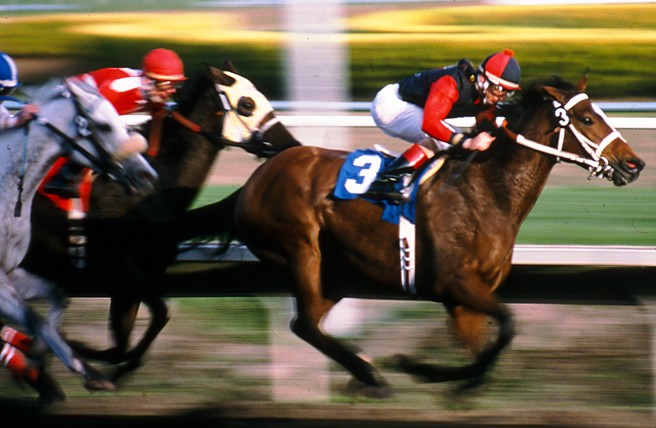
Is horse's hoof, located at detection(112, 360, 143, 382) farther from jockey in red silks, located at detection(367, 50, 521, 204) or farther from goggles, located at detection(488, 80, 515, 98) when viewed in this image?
goggles, located at detection(488, 80, 515, 98)

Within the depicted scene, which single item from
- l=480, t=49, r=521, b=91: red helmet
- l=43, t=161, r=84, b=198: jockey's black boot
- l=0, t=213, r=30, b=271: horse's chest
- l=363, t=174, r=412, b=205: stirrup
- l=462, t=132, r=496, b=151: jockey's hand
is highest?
l=480, t=49, r=521, b=91: red helmet

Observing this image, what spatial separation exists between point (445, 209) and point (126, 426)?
1.50m

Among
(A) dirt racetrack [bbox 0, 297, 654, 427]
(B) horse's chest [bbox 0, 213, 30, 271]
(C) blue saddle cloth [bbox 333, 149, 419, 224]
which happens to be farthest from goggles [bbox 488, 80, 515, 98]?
(B) horse's chest [bbox 0, 213, 30, 271]

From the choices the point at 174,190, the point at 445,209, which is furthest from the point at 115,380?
the point at 445,209

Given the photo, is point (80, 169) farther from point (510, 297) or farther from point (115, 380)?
point (510, 297)

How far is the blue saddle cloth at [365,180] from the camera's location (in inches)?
197

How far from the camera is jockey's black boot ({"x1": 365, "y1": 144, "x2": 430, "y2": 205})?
Result: 5020mm

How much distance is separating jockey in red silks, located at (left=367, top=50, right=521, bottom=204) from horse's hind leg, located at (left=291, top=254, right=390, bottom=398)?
16.8 inches

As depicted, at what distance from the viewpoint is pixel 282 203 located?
A: 518cm

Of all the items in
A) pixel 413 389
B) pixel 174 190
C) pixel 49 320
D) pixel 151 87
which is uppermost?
pixel 151 87

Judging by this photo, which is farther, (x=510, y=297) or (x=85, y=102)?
(x=510, y=297)

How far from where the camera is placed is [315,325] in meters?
5.19

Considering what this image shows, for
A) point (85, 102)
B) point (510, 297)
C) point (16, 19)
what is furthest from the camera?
point (16, 19)

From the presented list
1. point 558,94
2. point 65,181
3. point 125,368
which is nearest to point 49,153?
point 65,181
